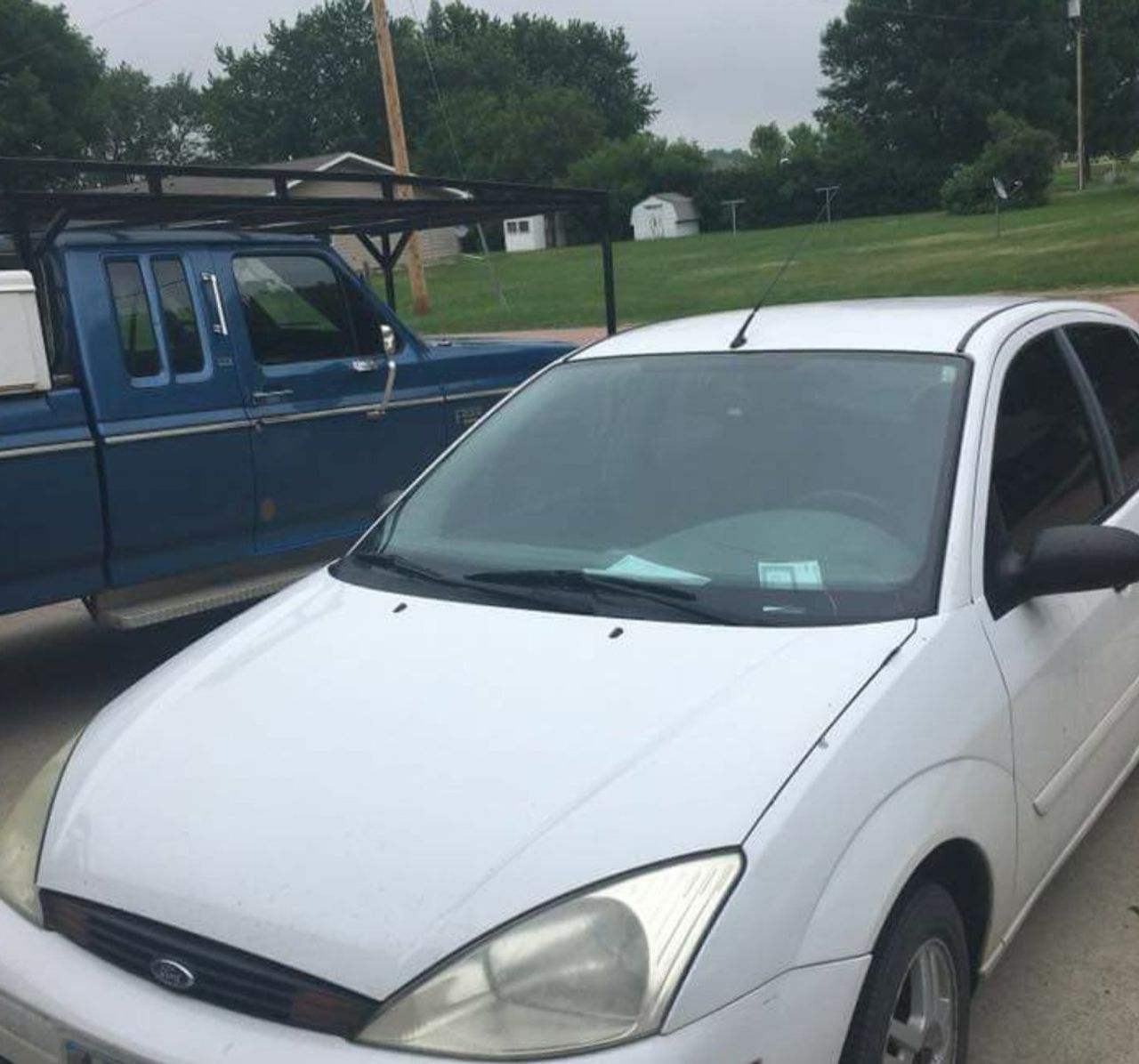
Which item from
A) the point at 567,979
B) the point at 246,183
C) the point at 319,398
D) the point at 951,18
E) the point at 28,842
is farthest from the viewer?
the point at 951,18

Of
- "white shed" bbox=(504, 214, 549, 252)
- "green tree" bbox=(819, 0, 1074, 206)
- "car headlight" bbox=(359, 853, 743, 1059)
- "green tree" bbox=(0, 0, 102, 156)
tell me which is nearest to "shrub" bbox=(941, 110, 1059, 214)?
"green tree" bbox=(819, 0, 1074, 206)

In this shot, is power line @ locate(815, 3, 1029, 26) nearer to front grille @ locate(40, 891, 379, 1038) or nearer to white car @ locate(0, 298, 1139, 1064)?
white car @ locate(0, 298, 1139, 1064)

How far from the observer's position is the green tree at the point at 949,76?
67.6 metres

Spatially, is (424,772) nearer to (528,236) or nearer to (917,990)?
(917,990)

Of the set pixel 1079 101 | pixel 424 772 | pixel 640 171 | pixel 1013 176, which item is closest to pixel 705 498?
pixel 424 772

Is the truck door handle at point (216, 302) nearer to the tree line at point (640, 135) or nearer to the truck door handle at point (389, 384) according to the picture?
the truck door handle at point (389, 384)

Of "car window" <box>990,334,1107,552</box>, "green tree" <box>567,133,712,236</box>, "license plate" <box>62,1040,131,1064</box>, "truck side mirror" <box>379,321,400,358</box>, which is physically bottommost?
"license plate" <box>62,1040,131,1064</box>

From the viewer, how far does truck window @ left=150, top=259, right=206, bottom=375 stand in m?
5.63

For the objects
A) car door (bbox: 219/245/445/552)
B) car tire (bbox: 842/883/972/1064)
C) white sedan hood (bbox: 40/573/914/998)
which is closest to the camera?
white sedan hood (bbox: 40/573/914/998)

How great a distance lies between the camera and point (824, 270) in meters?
32.5

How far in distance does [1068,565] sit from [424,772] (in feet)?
4.67

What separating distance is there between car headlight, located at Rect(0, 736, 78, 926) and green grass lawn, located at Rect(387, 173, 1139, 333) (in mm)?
21427

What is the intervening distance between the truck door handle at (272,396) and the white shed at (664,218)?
62086mm

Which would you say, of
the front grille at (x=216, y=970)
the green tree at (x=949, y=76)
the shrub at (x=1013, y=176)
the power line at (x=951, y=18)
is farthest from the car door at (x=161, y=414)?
the power line at (x=951, y=18)
